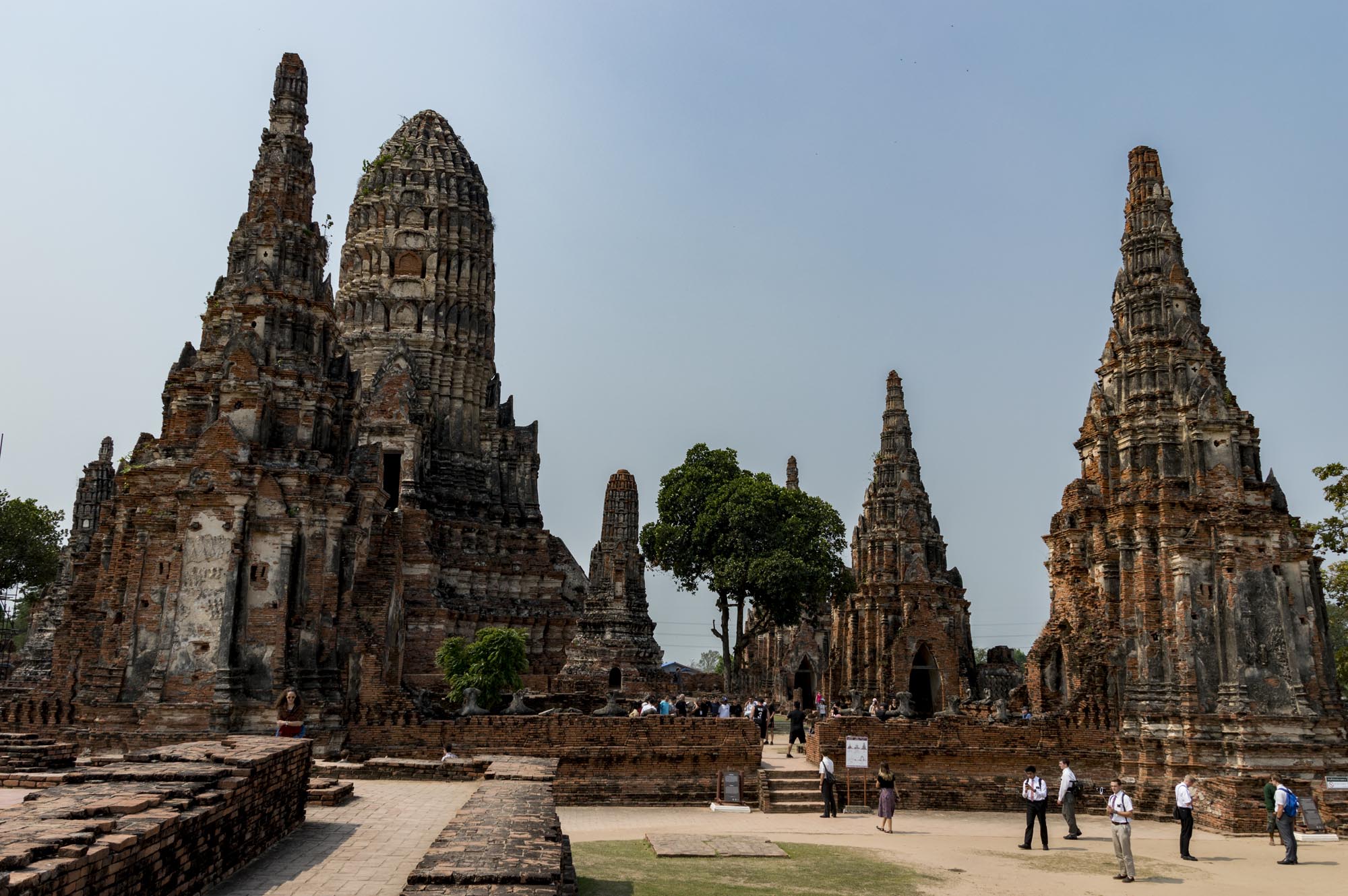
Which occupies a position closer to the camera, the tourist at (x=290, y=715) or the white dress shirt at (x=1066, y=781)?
the tourist at (x=290, y=715)

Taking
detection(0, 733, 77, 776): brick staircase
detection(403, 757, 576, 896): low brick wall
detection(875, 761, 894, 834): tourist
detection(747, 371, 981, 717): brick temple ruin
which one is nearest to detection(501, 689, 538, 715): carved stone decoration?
detection(875, 761, 894, 834): tourist

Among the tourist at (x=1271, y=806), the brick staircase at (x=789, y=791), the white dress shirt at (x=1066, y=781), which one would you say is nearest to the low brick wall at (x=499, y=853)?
the white dress shirt at (x=1066, y=781)

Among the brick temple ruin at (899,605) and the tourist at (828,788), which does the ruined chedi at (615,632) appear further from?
the tourist at (828,788)

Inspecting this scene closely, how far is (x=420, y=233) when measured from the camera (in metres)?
41.8

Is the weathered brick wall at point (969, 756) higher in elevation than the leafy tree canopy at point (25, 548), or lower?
lower

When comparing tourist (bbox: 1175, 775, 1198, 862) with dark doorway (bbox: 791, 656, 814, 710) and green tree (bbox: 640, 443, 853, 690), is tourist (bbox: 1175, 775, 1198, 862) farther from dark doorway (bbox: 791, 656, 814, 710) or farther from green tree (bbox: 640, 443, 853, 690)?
dark doorway (bbox: 791, 656, 814, 710)

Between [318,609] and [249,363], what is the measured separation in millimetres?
4901

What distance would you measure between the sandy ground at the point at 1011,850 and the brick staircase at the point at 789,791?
0.68 m

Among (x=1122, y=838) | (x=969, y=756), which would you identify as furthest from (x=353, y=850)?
(x=969, y=756)

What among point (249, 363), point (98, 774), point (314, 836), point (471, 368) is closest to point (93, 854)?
point (98, 774)

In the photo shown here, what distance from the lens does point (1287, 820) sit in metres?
16.1

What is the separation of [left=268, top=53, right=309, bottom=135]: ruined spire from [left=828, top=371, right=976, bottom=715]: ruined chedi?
2529 centimetres

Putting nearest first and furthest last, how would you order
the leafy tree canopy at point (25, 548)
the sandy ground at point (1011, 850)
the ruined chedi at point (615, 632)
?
the sandy ground at point (1011, 850) → the ruined chedi at point (615, 632) → the leafy tree canopy at point (25, 548)

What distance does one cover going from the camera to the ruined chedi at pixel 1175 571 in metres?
21.3
